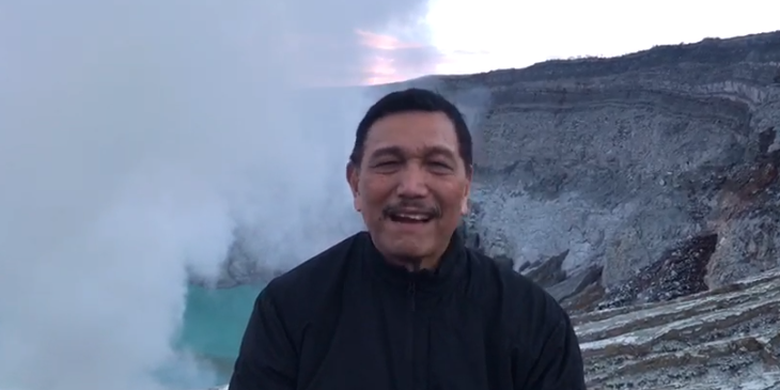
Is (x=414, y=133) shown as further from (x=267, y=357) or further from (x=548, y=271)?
(x=548, y=271)

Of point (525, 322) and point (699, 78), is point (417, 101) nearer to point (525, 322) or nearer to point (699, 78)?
point (525, 322)

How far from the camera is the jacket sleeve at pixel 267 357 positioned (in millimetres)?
2037

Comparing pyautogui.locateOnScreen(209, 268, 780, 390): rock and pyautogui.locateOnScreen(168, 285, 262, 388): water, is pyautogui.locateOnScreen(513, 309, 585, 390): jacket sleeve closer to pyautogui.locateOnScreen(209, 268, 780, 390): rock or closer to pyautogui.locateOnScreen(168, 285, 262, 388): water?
pyautogui.locateOnScreen(209, 268, 780, 390): rock

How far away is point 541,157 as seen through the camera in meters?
26.3

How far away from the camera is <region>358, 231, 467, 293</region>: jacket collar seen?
206 cm

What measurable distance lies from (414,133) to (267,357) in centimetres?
66

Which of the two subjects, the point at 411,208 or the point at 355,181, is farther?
the point at 355,181

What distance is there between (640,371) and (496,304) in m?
4.18

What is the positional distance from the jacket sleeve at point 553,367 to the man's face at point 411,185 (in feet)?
1.13

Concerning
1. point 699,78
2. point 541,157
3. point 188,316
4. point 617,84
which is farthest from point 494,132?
point 188,316

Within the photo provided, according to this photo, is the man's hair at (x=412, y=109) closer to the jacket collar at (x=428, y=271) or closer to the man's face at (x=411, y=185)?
the man's face at (x=411, y=185)

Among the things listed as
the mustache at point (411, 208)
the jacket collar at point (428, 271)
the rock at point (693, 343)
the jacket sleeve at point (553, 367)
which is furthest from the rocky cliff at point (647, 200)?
the mustache at point (411, 208)

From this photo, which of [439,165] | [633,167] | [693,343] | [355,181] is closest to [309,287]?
[355,181]

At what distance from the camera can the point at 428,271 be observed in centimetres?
206
